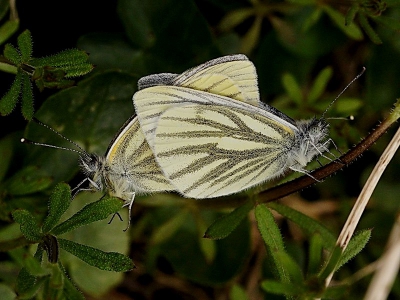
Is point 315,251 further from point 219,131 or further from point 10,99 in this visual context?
point 10,99

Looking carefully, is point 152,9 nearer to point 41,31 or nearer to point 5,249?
point 41,31

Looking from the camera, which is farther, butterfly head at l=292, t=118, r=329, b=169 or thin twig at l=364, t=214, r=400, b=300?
thin twig at l=364, t=214, r=400, b=300

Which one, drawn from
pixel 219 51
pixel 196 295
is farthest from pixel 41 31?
pixel 196 295

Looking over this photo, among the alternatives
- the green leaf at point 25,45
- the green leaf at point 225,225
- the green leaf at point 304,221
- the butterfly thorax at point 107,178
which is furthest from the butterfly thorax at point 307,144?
the green leaf at point 25,45

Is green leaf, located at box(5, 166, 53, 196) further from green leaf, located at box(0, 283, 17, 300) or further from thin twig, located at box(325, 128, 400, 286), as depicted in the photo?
thin twig, located at box(325, 128, 400, 286)

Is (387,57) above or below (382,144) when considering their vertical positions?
above

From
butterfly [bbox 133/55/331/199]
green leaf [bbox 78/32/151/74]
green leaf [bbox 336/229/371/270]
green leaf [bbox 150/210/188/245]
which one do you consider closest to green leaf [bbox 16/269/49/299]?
butterfly [bbox 133/55/331/199]
